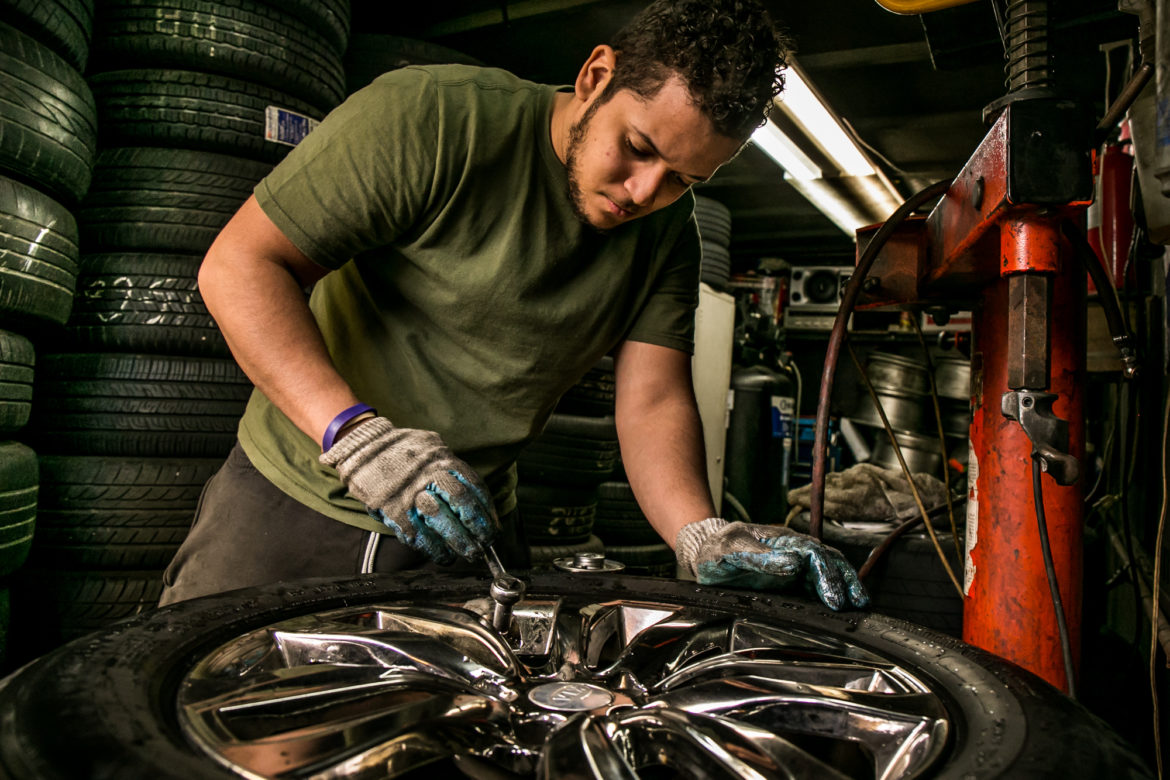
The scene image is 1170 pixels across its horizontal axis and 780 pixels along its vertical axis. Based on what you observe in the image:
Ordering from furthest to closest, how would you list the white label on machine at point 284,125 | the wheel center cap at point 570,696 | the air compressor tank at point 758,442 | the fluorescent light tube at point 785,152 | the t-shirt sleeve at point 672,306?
1. the air compressor tank at point 758,442
2. the fluorescent light tube at point 785,152
3. the white label on machine at point 284,125
4. the t-shirt sleeve at point 672,306
5. the wheel center cap at point 570,696

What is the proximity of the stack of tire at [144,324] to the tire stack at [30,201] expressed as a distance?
0.17m

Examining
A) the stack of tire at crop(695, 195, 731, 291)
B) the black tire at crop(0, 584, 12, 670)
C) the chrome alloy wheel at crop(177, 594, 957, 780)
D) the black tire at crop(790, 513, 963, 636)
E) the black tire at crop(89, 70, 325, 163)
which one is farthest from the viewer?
the stack of tire at crop(695, 195, 731, 291)

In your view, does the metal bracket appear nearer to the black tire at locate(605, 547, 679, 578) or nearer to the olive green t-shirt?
the olive green t-shirt

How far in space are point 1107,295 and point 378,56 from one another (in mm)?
2519

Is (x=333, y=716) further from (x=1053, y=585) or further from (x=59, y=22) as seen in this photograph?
(x=59, y=22)

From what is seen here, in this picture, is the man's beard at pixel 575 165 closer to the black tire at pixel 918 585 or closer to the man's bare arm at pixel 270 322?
the man's bare arm at pixel 270 322

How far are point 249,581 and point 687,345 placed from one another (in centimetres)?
89

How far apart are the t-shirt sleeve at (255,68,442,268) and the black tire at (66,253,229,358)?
3.80 ft

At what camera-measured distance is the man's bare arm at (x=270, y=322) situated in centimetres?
105

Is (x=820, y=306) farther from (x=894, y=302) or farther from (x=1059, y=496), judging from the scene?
(x=1059, y=496)

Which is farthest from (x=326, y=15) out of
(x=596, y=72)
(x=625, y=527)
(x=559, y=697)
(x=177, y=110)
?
(x=625, y=527)

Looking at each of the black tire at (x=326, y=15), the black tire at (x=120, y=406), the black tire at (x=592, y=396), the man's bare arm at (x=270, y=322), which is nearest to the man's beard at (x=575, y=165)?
the man's bare arm at (x=270, y=322)

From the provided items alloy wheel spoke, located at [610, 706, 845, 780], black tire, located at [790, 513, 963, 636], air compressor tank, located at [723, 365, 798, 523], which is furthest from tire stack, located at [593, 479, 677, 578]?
alloy wheel spoke, located at [610, 706, 845, 780]

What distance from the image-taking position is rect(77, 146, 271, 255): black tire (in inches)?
82.0
